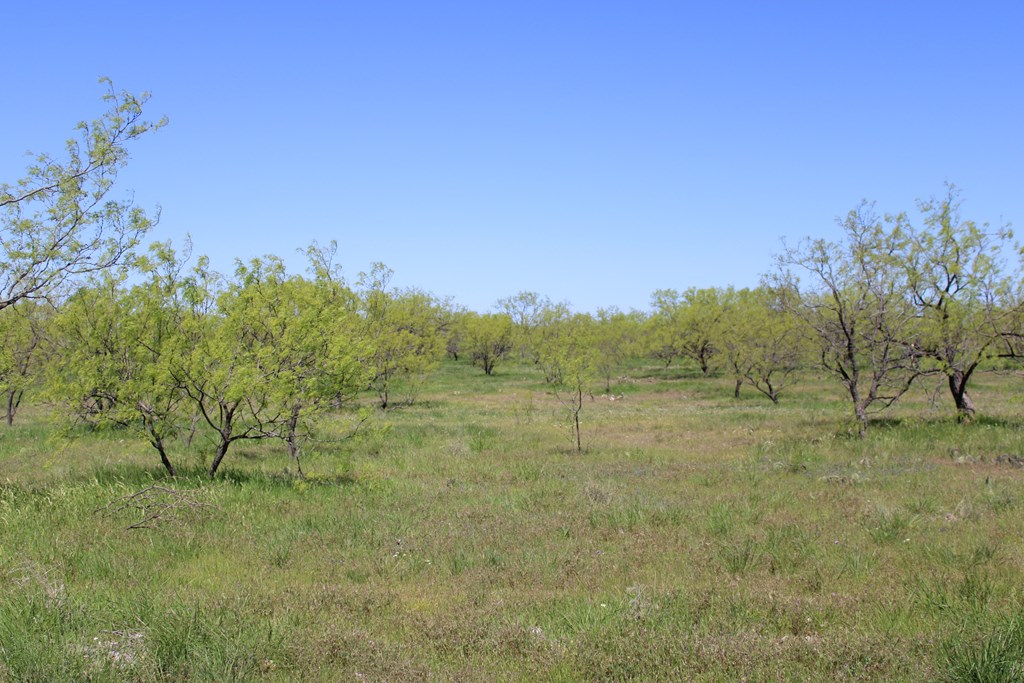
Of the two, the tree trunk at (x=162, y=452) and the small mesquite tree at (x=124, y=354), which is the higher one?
the small mesquite tree at (x=124, y=354)

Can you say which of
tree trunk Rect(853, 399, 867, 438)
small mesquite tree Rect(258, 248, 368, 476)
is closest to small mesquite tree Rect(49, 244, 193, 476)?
small mesquite tree Rect(258, 248, 368, 476)

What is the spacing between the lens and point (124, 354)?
11211 mm

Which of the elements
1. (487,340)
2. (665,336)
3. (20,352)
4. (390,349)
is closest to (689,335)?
(665,336)

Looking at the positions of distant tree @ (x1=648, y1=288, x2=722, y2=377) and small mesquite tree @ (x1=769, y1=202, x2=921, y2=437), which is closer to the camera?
small mesquite tree @ (x1=769, y1=202, x2=921, y2=437)

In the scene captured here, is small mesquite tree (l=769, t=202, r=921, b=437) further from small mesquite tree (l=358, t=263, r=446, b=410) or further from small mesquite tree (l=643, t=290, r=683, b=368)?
small mesquite tree (l=643, t=290, r=683, b=368)

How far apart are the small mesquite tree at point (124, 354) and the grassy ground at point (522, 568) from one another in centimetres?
116

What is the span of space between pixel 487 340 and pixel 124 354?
42.7 meters

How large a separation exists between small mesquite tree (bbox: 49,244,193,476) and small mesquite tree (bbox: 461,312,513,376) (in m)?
39.9

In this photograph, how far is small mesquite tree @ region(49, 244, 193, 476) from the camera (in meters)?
10.8

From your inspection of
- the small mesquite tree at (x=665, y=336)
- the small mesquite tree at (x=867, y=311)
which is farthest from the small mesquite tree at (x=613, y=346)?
the small mesquite tree at (x=867, y=311)

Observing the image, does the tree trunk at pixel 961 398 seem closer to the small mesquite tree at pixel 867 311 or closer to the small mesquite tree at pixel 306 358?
the small mesquite tree at pixel 867 311

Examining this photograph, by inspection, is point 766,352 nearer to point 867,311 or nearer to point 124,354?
point 867,311

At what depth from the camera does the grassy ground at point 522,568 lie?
4492 millimetres

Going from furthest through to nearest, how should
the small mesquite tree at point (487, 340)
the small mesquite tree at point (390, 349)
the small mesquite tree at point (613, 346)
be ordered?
the small mesquite tree at point (487, 340), the small mesquite tree at point (613, 346), the small mesquite tree at point (390, 349)
